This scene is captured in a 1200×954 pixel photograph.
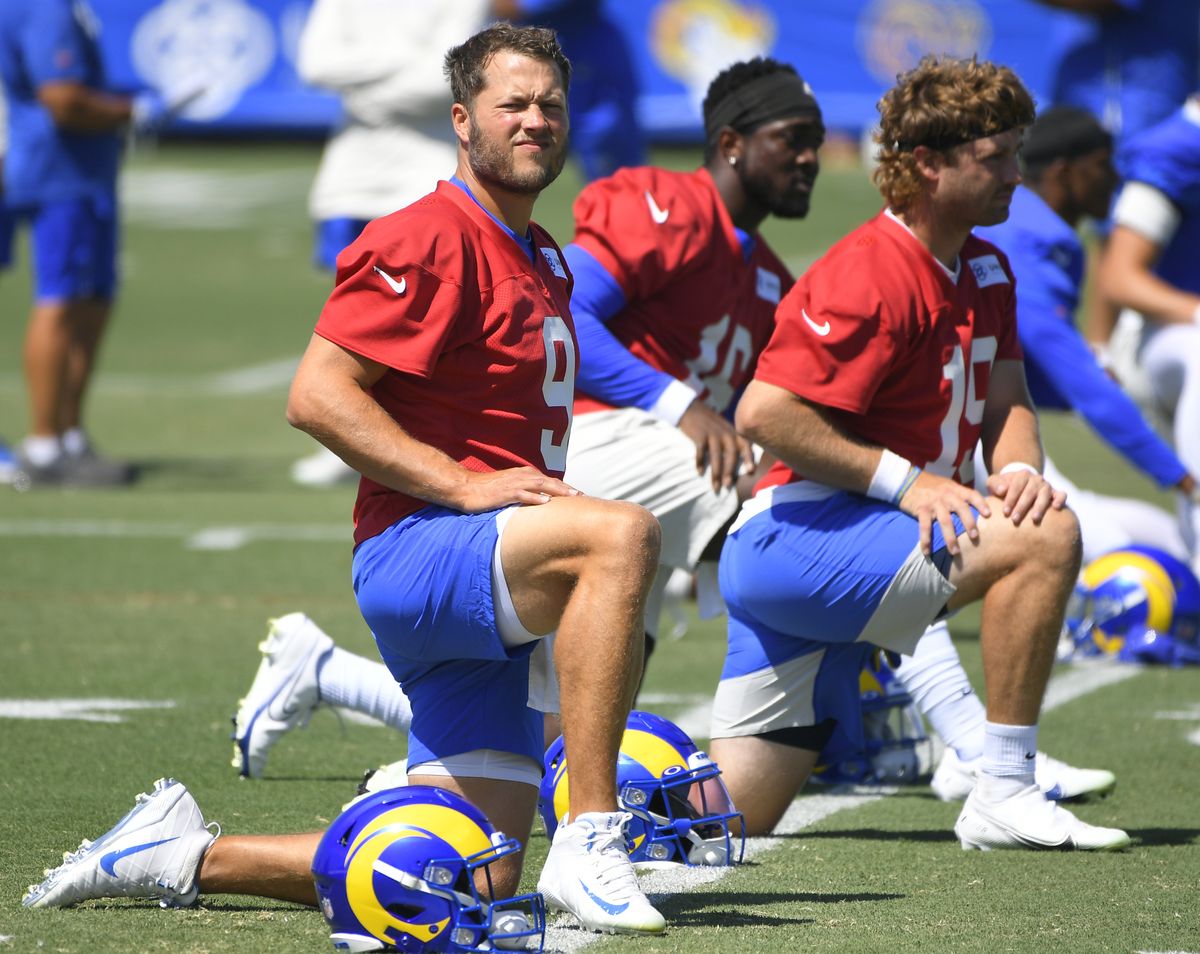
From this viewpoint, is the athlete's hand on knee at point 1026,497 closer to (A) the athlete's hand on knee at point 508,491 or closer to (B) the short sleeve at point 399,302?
(A) the athlete's hand on knee at point 508,491

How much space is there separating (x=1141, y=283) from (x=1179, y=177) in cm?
43

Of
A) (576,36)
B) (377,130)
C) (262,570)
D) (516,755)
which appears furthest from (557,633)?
(576,36)

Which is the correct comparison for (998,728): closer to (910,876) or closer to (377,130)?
(910,876)

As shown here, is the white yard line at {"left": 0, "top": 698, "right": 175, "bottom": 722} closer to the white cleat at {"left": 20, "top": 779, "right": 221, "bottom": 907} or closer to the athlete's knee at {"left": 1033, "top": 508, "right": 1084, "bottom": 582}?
the white cleat at {"left": 20, "top": 779, "right": 221, "bottom": 907}

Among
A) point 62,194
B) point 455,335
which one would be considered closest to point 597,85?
point 62,194

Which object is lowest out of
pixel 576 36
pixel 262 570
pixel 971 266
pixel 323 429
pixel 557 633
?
pixel 262 570

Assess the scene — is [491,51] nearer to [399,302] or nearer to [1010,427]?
[399,302]

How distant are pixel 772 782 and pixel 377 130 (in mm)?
5937

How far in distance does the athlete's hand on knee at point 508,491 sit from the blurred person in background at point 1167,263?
4.61 metres

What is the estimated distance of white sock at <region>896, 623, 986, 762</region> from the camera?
532 centimetres

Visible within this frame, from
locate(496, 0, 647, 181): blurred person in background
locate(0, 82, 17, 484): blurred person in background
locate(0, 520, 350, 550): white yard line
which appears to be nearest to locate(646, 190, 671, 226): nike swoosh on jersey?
locate(0, 520, 350, 550): white yard line

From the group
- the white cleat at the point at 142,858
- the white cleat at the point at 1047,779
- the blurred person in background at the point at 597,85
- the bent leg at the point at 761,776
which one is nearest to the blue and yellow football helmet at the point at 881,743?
the white cleat at the point at 1047,779

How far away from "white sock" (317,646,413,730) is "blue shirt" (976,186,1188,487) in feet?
8.88

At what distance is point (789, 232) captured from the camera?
21.1 m
